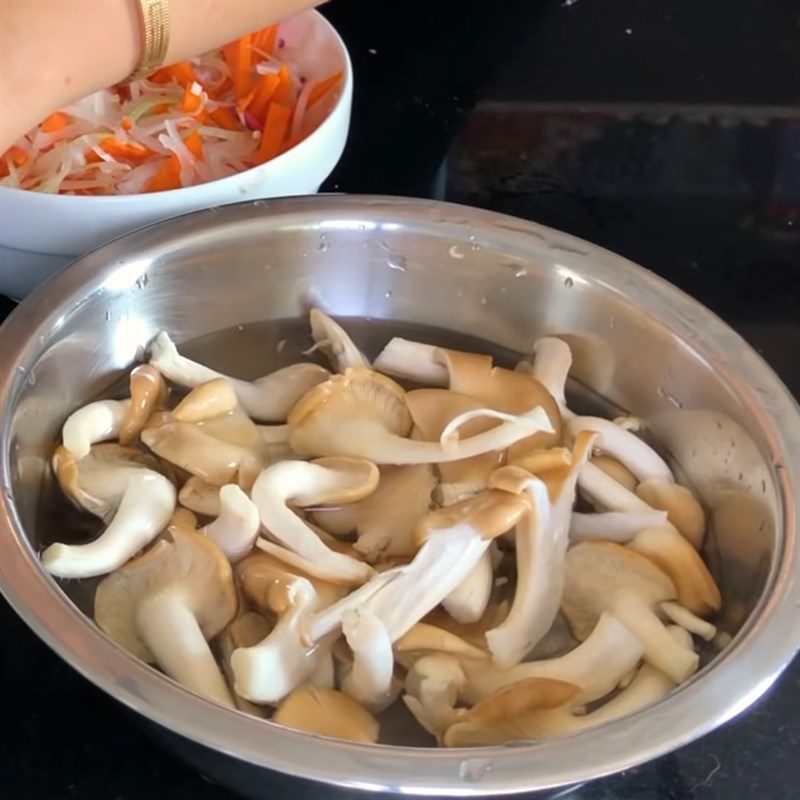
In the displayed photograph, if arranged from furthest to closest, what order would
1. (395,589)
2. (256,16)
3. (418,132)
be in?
1. (418,132)
2. (256,16)
3. (395,589)

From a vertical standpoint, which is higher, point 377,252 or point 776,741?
point 377,252

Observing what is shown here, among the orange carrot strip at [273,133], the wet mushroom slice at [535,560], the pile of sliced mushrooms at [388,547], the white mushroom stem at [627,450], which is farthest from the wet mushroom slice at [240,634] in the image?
the orange carrot strip at [273,133]

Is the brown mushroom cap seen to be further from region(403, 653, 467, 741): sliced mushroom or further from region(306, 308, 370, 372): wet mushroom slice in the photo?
region(306, 308, 370, 372): wet mushroom slice

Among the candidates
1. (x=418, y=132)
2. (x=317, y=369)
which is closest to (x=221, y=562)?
(x=317, y=369)

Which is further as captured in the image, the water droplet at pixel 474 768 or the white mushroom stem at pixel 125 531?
the white mushroom stem at pixel 125 531

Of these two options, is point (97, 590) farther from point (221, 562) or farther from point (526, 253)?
point (526, 253)

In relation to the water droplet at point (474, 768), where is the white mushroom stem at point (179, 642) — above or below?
below

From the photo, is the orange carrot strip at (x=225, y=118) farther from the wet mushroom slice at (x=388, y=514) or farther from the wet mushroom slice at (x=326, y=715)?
the wet mushroom slice at (x=326, y=715)
